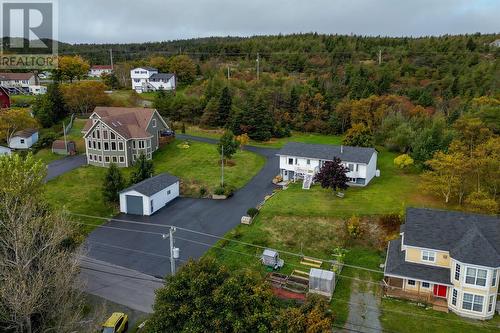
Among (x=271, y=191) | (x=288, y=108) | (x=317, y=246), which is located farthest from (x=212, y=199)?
(x=288, y=108)

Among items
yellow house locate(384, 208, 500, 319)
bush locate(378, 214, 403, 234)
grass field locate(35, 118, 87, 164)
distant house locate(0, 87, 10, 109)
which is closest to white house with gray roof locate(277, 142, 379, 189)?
bush locate(378, 214, 403, 234)

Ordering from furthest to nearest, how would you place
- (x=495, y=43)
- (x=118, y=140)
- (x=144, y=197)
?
1. (x=495, y=43)
2. (x=118, y=140)
3. (x=144, y=197)

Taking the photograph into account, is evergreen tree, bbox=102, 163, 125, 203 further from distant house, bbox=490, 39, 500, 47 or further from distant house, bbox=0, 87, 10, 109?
distant house, bbox=490, 39, 500, 47

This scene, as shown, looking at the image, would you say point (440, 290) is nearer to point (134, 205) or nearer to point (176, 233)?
point (176, 233)

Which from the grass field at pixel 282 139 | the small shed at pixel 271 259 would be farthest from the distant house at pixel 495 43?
the small shed at pixel 271 259

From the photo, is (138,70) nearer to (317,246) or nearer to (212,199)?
(212,199)

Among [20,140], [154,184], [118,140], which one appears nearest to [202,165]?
[154,184]
